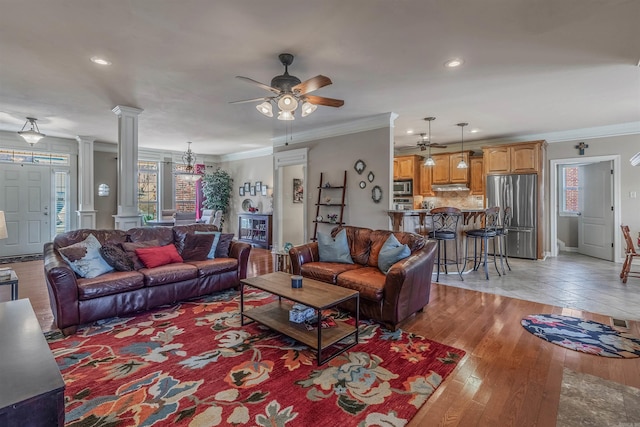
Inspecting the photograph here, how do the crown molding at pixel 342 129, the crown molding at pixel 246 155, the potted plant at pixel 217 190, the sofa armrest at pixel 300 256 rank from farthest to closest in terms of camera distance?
1. the potted plant at pixel 217 190
2. the crown molding at pixel 246 155
3. the crown molding at pixel 342 129
4. the sofa armrest at pixel 300 256

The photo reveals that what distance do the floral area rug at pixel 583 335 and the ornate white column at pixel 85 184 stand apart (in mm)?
8765

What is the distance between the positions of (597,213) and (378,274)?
6.27m

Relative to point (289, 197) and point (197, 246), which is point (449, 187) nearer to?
point (289, 197)

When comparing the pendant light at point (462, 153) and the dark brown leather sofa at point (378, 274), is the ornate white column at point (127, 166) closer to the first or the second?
the dark brown leather sofa at point (378, 274)

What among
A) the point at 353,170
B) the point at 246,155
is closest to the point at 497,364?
the point at 353,170

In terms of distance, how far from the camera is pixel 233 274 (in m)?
4.29

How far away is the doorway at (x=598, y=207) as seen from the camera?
20.3 feet

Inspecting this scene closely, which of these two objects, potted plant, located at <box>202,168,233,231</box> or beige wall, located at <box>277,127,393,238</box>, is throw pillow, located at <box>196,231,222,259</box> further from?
potted plant, located at <box>202,168,233,231</box>

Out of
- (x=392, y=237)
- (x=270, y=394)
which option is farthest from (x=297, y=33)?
(x=270, y=394)

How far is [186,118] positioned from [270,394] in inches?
200

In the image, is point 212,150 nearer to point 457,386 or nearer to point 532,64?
point 532,64

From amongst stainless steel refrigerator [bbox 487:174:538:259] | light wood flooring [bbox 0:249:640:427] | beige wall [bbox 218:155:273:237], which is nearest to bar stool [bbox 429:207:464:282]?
light wood flooring [bbox 0:249:640:427]

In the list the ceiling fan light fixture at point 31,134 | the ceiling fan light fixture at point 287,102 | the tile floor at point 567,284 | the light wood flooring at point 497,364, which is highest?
the ceiling fan light fixture at point 31,134

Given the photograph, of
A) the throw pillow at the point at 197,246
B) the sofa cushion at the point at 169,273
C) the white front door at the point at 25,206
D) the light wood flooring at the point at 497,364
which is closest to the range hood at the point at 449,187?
the light wood flooring at the point at 497,364
